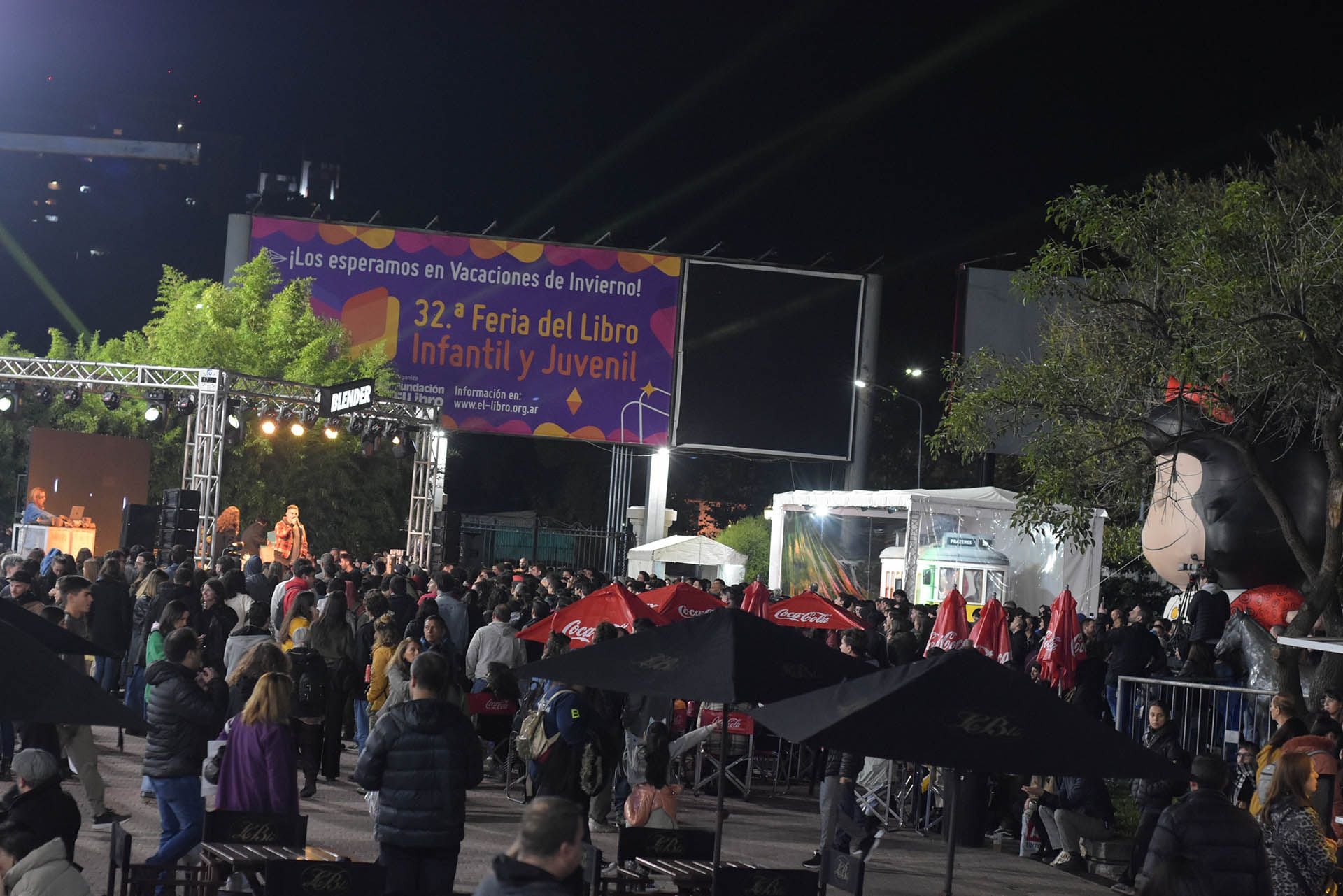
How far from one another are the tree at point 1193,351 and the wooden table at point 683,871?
784 cm

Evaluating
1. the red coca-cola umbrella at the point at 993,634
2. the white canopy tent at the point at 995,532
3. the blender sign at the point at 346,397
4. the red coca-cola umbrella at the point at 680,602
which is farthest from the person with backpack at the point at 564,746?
the white canopy tent at the point at 995,532

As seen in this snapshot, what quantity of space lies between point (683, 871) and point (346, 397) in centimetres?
1747

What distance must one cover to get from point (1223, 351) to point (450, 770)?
30.4 feet

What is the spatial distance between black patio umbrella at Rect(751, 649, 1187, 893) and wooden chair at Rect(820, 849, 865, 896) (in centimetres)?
54

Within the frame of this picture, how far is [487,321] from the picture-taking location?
3559 cm

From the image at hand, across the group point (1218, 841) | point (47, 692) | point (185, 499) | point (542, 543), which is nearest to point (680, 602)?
point (1218, 841)

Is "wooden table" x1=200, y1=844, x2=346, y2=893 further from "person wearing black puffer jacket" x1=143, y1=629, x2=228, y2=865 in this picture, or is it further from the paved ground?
the paved ground

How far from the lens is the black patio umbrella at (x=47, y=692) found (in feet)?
15.3

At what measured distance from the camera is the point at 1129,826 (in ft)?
41.5

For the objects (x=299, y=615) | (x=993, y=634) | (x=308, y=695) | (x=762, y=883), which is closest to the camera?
(x=762, y=883)

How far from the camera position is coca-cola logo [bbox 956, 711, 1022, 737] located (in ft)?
18.3

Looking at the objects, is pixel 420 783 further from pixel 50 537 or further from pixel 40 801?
pixel 50 537

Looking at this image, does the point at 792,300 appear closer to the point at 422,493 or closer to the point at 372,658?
the point at 422,493

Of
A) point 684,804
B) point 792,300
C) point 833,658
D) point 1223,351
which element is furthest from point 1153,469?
point 792,300
